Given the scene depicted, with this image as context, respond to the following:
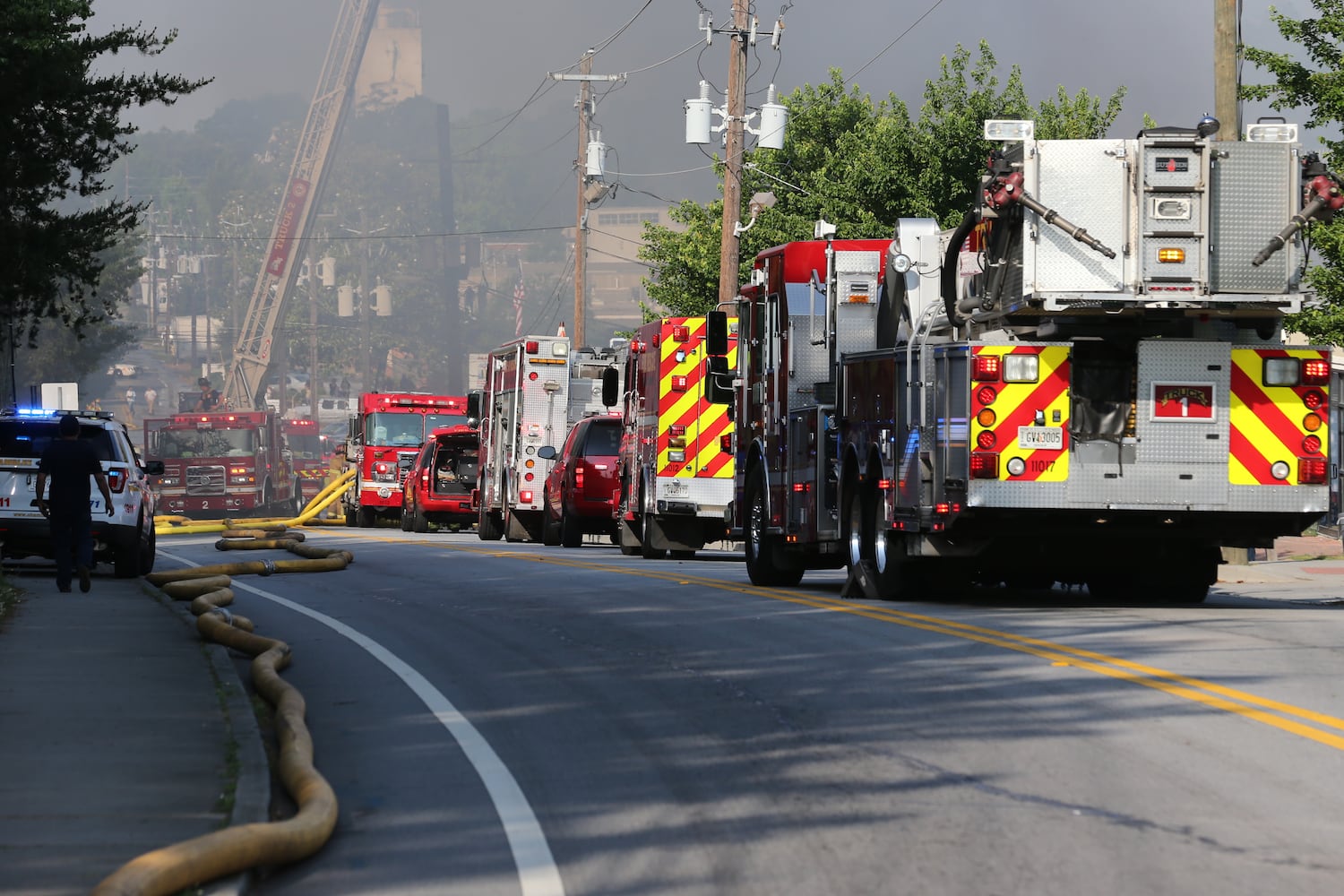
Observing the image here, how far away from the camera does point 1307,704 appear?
408 inches

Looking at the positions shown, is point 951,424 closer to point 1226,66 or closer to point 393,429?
point 1226,66

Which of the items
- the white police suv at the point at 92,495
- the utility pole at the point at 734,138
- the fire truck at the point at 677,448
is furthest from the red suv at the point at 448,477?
the white police suv at the point at 92,495

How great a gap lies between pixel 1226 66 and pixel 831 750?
16.4 m

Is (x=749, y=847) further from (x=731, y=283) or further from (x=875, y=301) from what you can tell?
(x=731, y=283)

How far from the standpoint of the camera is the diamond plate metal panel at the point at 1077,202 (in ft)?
47.5

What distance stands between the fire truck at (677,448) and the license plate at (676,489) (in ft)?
0.04

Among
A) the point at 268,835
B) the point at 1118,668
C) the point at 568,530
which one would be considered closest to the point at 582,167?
the point at 568,530

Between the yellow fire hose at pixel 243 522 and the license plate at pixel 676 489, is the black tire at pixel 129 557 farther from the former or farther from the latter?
the yellow fire hose at pixel 243 522

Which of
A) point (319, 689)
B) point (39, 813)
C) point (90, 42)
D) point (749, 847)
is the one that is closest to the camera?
point (749, 847)

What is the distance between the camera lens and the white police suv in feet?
71.9

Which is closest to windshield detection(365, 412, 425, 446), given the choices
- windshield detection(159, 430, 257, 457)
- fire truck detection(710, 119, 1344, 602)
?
windshield detection(159, 430, 257, 457)

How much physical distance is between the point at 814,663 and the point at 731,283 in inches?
920

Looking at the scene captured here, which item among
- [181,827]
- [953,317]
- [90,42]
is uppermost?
[90,42]

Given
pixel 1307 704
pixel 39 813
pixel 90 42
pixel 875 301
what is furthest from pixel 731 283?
pixel 39 813
